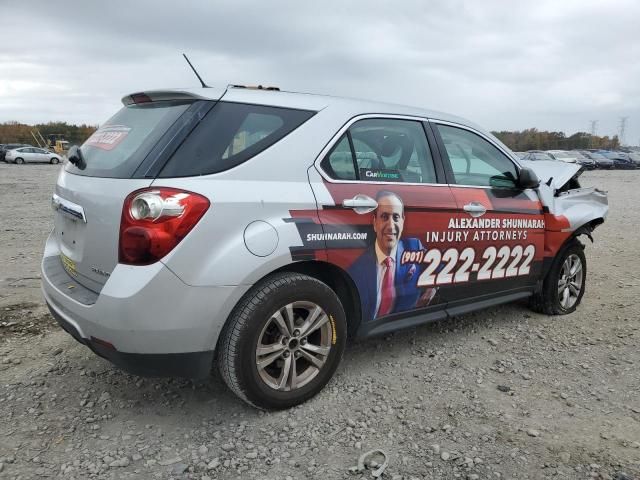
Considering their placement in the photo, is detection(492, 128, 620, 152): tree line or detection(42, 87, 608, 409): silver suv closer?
detection(42, 87, 608, 409): silver suv

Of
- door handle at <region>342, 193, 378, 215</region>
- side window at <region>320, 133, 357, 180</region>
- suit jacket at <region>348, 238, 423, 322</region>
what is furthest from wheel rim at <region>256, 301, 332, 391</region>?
side window at <region>320, 133, 357, 180</region>

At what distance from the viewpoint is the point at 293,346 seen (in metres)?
2.84

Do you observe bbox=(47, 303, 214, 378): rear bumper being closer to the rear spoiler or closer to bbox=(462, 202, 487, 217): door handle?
the rear spoiler

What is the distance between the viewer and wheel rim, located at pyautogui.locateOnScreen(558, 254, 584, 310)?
4.63m

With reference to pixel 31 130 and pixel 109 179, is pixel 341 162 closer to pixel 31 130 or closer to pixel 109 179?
pixel 109 179

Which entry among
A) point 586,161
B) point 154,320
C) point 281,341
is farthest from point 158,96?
point 586,161

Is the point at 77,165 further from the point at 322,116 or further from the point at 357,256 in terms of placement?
the point at 357,256

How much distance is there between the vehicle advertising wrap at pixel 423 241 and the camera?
9.59 ft

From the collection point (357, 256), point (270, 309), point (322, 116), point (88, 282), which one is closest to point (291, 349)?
point (270, 309)

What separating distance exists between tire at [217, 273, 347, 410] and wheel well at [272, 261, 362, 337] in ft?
0.34

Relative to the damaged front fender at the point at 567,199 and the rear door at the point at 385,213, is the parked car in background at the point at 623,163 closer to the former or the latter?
the damaged front fender at the point at 567,199

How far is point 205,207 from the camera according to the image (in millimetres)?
2455

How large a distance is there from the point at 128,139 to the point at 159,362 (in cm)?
119

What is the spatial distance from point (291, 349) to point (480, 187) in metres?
1.88
